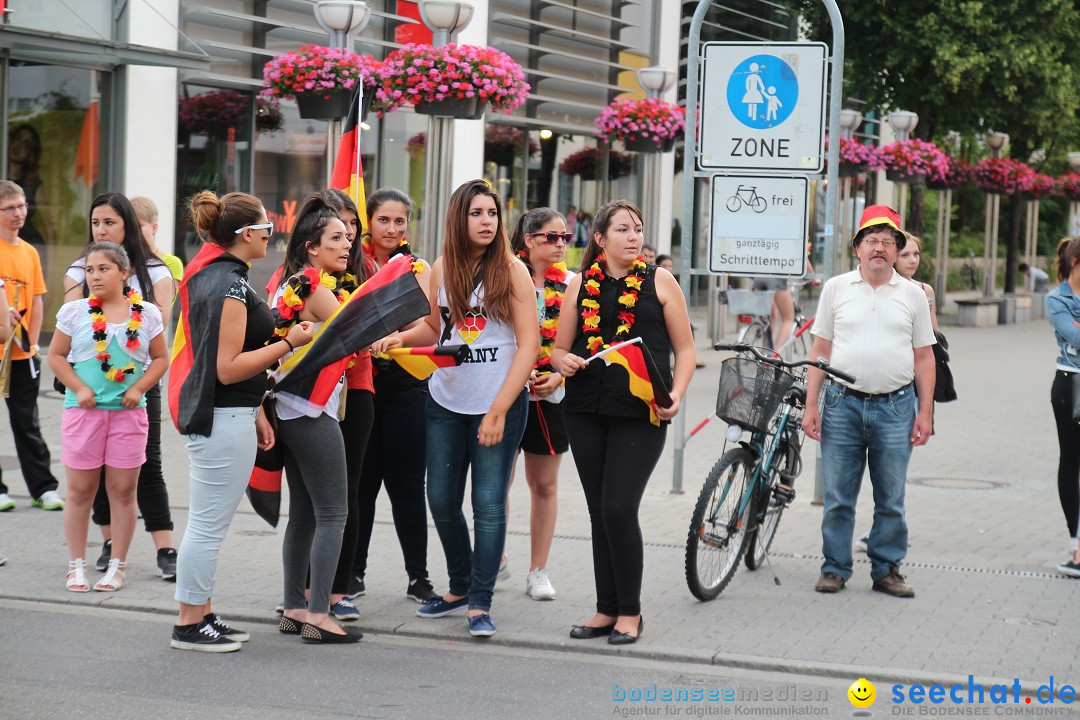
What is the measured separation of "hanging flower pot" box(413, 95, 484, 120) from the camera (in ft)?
45.9

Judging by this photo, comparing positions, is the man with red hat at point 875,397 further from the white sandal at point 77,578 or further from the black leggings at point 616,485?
the white sandal at point 77,578

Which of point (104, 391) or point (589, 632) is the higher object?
point (104, 391)

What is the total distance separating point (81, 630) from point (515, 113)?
18193 mm

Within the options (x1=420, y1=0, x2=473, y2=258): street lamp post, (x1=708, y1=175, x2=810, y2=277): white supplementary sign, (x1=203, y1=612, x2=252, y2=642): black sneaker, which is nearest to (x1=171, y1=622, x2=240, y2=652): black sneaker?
(x1=203, y1=612, x2=252, y2=642): black sneaker

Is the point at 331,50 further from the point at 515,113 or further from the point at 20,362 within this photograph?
the point at 515,113

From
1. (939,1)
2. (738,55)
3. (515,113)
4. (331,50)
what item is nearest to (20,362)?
(738,55)

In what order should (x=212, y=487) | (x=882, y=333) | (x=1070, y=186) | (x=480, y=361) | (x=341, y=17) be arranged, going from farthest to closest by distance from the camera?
(x=1070, y=186) → (x=341, y=17) → (x=882, y=333) → (x=480, y=361) → (x=212, y=487)

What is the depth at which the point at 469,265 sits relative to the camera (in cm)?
596

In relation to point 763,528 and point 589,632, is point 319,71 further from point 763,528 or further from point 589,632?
point 589,632

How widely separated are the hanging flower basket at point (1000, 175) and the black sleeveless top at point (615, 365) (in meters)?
27.4

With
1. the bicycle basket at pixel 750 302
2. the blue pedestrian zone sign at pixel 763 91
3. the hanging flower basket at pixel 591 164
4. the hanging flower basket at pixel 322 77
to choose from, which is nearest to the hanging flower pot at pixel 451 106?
the hanging flower basket at pixel 322 77

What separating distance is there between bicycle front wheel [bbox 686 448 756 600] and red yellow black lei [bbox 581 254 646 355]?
3.16 feet

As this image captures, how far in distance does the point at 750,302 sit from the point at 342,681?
12157mm

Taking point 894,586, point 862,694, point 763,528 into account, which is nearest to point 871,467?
point 894,586
